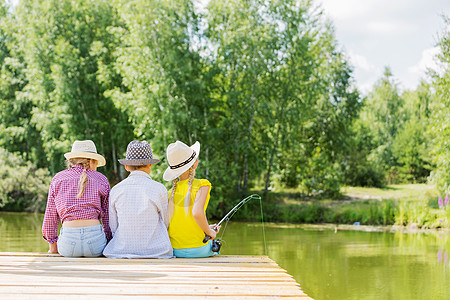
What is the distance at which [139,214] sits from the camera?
14.4 feet

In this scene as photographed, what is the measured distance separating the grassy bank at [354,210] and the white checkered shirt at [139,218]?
1122 cm

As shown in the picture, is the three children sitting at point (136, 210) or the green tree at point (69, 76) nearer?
the three children sitting at point (136, 210)

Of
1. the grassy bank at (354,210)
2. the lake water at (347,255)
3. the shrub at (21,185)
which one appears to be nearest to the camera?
the lake water at (347,255)

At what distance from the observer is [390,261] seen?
946 cm

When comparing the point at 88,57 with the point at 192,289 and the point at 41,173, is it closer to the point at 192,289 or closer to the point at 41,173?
the point at 41,173

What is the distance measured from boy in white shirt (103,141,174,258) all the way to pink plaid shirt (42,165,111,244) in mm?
173

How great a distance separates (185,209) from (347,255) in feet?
20.3

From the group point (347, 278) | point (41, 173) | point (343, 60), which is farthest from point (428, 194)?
point (41, 173)

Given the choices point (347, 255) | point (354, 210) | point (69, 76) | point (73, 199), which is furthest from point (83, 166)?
point (69, 76)

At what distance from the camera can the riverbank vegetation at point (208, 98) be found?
53.7ft

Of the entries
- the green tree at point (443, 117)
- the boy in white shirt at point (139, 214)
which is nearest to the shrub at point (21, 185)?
the green tree at point (443, 117)

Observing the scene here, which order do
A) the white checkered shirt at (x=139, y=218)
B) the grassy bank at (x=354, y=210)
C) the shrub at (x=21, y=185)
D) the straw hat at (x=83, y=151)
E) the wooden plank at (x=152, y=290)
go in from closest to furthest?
the wooden plank at (x=152, y=290), the white checkered shirt at (x=139, y=218), the straw hat at (x=83, y=151), the grassy bank at (x=354, y=210), the shrub at (x=21, y=185)

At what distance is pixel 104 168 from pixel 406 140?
54.1 feet

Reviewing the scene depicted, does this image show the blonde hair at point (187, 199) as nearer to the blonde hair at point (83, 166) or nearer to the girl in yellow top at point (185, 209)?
the girl in yellow top at point (185, 209)
